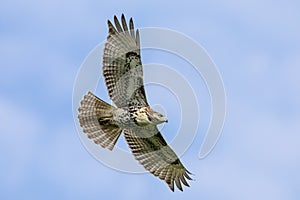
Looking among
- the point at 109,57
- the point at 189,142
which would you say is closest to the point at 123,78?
the point at 109,57

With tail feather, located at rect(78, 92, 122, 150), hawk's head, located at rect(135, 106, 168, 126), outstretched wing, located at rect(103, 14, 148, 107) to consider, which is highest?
outstretched wing, located at rect(103, 14, 148, 107)

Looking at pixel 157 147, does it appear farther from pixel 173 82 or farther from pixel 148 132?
pixel 173 82

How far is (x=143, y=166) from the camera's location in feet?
65.2

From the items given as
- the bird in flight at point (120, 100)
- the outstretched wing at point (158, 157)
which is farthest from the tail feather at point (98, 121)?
the outstretched wing at point (158, 157)

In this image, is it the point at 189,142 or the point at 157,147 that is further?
the point at 157,147

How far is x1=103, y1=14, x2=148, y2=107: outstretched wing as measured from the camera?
1881cm

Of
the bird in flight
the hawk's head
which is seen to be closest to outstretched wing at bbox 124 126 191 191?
the bird in flight

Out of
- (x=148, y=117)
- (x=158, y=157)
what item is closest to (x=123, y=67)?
(x=148, y=117)

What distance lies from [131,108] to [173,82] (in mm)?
1119

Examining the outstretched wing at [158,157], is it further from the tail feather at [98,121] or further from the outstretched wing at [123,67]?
the outstretched wing at [123,67]

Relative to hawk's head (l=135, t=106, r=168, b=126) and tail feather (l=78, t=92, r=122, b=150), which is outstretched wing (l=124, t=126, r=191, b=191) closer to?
tail feather (l=78, t=92, r=122, b=150)

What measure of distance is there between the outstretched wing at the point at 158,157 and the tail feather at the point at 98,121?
53cm

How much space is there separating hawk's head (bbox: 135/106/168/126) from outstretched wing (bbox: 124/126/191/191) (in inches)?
37.7

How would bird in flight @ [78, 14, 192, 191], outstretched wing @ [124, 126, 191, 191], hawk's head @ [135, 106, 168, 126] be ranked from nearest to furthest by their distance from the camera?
hawk's head @ [135, 106, 168, 126], bird in flight @ [78, 14, 192, 191], outstretched wing @ [124, 126, 191, 191]
